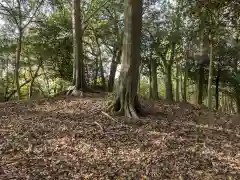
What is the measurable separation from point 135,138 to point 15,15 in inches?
512

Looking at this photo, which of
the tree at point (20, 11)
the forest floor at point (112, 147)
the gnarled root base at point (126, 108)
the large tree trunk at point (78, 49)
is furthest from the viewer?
the tree at point (20, 11)

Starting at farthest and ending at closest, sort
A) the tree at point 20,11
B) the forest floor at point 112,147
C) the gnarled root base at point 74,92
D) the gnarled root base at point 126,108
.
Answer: the tree at point 20,11, the gnarled root base at point 74,92, the gnarled root base at point 126,108, the forest floor at point 112,147

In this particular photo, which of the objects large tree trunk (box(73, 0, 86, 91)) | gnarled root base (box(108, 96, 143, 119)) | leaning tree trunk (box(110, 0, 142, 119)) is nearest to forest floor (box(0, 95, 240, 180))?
gnarled root base (box(108, 96, 143, 119))

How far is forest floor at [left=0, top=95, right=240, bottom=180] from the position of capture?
473 centimetres

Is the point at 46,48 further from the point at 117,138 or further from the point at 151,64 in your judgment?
the point at 117,138

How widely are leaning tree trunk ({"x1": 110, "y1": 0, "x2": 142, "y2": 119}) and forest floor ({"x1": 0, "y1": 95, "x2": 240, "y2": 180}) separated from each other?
20.4 inches

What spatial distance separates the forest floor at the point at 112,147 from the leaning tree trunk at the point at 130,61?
518 millimetres

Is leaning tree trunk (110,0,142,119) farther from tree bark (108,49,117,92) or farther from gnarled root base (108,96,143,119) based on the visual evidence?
tree bark (108,49,117,92)

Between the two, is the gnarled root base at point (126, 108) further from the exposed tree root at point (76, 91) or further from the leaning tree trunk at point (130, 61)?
the exposed tree root at point (76, 91)

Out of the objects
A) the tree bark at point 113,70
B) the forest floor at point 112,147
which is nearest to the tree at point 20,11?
the tree bark at point 113,70

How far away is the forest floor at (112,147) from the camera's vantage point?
4.73 meters

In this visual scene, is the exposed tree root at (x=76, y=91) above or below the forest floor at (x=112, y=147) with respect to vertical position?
above

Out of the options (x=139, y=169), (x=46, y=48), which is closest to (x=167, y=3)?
(x=46, y=48)

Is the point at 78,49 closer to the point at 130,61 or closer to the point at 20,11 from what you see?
the point at 130,61
